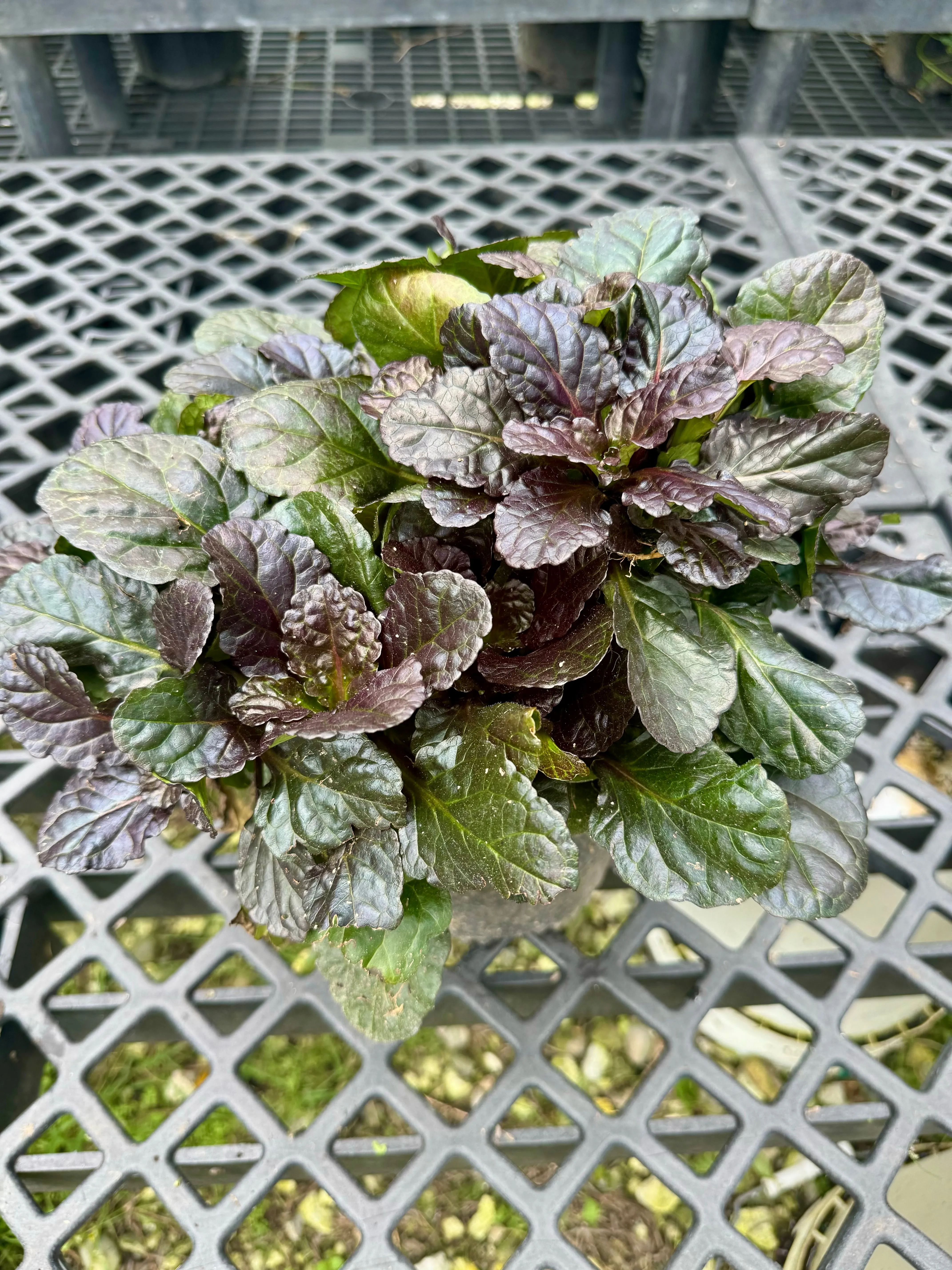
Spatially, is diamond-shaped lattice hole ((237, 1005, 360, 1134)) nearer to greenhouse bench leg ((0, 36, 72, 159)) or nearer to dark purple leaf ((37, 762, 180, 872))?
dark purple leaf ((37, 762, 180, 872))

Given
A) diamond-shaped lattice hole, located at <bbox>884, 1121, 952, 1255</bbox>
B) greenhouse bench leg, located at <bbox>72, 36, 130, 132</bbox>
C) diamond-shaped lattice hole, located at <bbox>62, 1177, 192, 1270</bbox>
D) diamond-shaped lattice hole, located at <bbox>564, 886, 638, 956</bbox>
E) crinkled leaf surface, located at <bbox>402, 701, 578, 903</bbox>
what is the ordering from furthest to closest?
greenhouse bench leg, located at <bbox>72, 36, 130, 132</bbox>, diamond-shaped lattice hole, located at <bbox>564, 886, 638, 956</bbox>, diamond-shaped lattice hole, located at <bbox>62, 1177, 192, 1270</bbox>, diamond-shaped lattice hole, located at <bbox>884, 1121, 952, 1255</bbox>, crinkled leaf surface, located at <bbox>402, 701, 578, 903</bbox>

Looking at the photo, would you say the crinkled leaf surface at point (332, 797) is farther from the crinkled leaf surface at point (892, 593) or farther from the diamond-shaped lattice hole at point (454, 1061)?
the diamond-shaped lattice hole at point (454, 1061)

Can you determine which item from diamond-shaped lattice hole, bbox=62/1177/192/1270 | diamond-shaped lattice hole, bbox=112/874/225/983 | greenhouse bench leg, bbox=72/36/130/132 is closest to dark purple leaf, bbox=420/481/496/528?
diamond-shaped lattice hole, bbox=112/874/225/983

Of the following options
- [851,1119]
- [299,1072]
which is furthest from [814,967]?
[299,1072]

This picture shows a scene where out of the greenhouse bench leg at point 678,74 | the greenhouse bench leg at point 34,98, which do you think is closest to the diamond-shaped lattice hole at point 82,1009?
the greenhouse bench leg at point 34,98

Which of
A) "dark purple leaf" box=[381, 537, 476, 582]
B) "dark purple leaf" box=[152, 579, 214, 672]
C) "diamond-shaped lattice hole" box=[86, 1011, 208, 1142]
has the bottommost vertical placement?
"diamond-shaped lattice hole" box=[86, 1011, 208, 1142]

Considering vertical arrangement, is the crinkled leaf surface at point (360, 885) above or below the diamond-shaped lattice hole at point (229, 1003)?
above

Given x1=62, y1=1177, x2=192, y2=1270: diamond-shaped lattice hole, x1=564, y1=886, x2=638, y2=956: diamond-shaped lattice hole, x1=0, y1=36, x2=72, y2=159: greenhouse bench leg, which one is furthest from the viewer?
x1=0, y1=36, x2=72, y2=159: greenhouse bench leg
